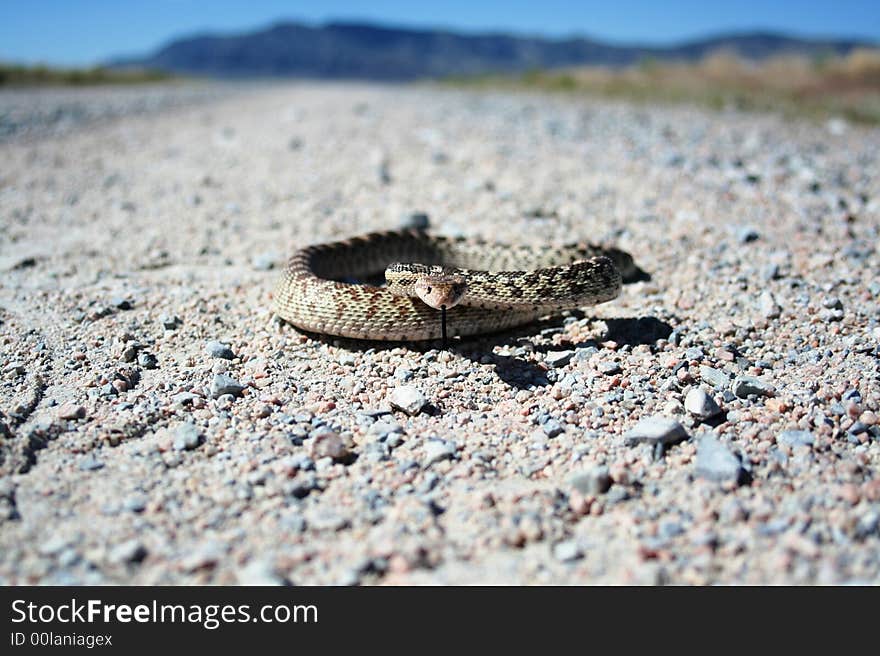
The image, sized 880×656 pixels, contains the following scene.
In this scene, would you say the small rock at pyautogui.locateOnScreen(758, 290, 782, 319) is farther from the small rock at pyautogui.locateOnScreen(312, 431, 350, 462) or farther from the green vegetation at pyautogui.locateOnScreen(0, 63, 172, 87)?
the green vegetation at pyautogui.locateOnScreen(0, 63, 172, 87)

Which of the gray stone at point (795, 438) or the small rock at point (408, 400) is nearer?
the gray stone at point (795, 438)

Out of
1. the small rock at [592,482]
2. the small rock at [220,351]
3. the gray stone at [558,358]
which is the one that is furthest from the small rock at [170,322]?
the small rock at [592,482]

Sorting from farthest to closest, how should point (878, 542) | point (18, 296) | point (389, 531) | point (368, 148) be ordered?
point (368, 148) → point (18, 296) → point (389, 531) → point (878, 542)

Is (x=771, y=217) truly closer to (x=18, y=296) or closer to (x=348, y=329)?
(x=348, y=329)

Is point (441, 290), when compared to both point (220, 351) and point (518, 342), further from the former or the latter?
point (220, 351)

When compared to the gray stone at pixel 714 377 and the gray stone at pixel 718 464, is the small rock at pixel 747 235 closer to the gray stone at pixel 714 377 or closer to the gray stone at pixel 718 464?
the gray stone at pixel 714 377
